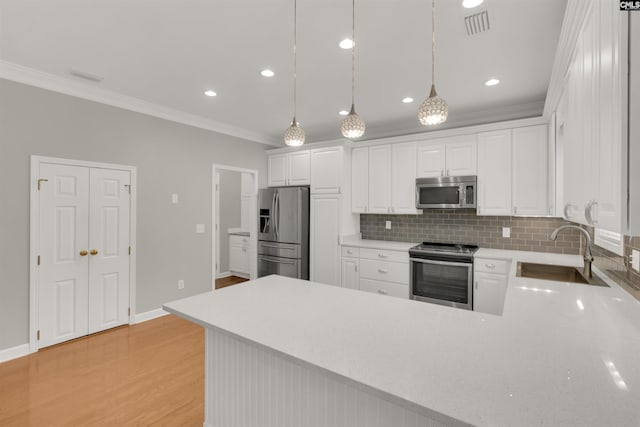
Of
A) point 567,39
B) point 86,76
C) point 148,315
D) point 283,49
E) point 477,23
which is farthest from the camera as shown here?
point 148,315

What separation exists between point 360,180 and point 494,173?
1745mm

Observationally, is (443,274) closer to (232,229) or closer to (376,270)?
(376,270)

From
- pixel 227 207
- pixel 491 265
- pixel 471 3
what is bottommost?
pixel 491 265

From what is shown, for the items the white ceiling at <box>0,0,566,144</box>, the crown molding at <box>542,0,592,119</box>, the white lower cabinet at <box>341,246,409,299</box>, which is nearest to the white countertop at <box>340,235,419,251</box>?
the white lower cabinet at <box>341,246,409,299</box>

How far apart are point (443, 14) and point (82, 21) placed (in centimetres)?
243

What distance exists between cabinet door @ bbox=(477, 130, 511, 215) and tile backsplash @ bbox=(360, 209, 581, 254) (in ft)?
1.03

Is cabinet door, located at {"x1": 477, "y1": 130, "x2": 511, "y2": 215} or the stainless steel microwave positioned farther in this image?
the stainless steel microwave

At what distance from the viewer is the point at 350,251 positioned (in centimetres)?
430

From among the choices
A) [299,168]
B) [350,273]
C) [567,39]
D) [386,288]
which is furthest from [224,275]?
[567,39]

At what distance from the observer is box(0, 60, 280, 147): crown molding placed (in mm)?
2732

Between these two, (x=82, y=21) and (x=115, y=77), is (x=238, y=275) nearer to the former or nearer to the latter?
(x=115, y=77)

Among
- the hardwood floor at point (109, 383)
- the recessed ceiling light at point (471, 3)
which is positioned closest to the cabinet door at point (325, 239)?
the hardwood floor at point (109, 383)

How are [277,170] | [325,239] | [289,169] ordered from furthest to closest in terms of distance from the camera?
[277,170], [289,169], [325,239]

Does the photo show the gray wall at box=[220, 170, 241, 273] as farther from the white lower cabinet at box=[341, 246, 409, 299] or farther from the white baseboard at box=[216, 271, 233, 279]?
the white lower cabinet at box=[341, 246, 409, 299]
